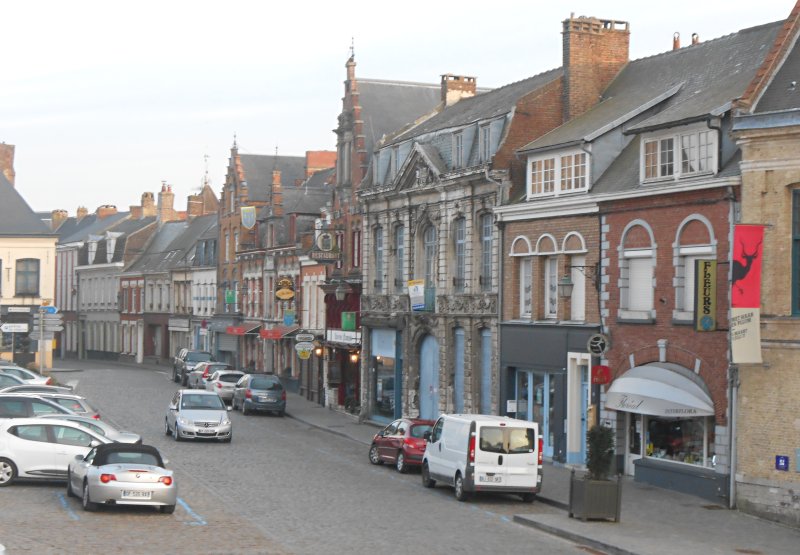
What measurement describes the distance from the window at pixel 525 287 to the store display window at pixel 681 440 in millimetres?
7628

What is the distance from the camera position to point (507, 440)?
29828 mm

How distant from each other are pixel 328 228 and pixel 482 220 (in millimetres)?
15627

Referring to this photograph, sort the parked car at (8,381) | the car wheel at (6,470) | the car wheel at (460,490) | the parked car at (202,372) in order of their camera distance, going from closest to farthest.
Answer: the car wheel at (6,470)
the car wheel at (460,490)
the parked car at (8,381)
the parked car at (202,372)

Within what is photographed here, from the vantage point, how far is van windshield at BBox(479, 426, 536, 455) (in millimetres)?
29688

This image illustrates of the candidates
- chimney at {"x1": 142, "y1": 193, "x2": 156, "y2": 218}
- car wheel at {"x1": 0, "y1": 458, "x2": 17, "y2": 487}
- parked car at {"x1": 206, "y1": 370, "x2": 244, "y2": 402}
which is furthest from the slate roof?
chimney at {"x1": 142, "y1": 193, "x2": 156, "y2": 218}

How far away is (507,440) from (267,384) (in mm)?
25314

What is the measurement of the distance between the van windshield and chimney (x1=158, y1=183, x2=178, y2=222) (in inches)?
3035

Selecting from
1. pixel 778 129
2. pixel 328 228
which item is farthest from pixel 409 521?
pixel 328 228

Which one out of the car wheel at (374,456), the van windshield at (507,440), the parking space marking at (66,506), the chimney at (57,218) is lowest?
the car wheel at (374,456)

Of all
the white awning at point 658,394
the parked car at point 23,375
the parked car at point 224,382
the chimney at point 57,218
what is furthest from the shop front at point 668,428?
the chimney at point 57,218

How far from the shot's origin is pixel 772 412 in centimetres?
2819

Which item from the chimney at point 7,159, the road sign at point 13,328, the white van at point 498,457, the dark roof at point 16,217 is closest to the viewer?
the white van at point 498,457

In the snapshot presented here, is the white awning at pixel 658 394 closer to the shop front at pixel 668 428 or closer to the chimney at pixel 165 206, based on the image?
the shop front at pixel 668 428

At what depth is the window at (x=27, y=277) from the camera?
2953 inches
